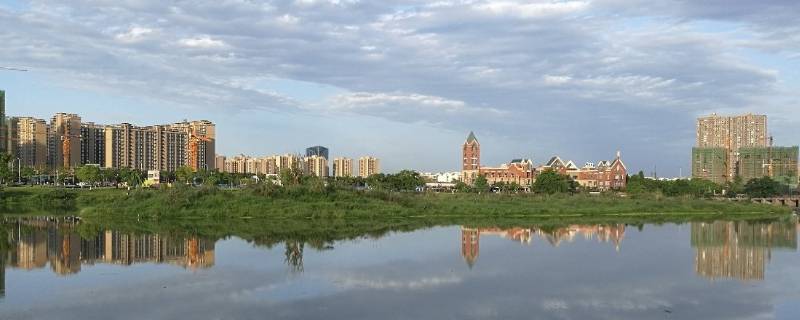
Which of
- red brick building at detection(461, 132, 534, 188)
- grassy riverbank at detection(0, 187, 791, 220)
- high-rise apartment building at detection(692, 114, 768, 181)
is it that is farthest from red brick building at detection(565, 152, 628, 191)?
grassy riverbank at detection(0, 187, 791, 220)

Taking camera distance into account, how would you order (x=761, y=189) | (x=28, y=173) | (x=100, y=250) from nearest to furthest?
1. (x=100, y=250)
2. (x=28, y=173)
3. (x=761, y=189)

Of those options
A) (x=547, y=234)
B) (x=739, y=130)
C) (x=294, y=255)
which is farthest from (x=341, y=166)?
(x=294, y=255)

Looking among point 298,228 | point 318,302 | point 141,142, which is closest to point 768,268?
point 318,302

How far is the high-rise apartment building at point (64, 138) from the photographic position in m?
90.4

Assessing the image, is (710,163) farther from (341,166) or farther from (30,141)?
(30,141)

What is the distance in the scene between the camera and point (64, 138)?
89.5 metres

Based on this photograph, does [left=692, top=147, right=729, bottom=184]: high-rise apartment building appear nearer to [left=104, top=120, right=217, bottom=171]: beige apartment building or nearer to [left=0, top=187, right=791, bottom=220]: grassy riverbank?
[left=0, top=187, right=791, bottom=220]: grassy riverbank

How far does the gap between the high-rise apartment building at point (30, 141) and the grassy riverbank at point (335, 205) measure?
130 feet

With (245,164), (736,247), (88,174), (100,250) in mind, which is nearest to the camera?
(100,250)

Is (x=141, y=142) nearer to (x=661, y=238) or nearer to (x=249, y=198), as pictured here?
(x=249, y=198)

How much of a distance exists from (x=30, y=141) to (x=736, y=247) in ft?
294

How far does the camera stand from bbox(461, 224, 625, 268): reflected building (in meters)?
25.1

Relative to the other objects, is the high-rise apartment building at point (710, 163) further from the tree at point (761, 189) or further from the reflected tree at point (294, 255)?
the reflected tree at point (294, 255)

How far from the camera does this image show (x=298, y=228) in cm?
3003
